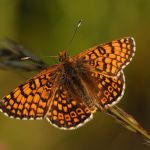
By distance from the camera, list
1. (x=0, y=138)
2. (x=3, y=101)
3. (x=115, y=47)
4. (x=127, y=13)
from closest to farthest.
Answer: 1. (x=3, y=101)
2. (x=115, y=47)
3. (x=0, y=138)
4. (x=127, y=13)

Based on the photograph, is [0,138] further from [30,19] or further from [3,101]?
[3,101]

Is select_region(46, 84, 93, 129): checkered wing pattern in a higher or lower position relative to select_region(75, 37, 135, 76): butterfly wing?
lower

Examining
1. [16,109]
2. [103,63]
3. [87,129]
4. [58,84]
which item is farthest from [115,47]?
[87,129]

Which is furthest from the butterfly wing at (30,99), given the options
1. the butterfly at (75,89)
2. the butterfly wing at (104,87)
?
the butterfly wing at (104,87)

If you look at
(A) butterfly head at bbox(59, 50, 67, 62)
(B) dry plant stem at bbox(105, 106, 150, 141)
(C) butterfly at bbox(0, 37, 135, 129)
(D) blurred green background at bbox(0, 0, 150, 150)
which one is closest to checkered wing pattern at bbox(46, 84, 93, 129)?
(C) butterfly at bbox(0, 37, 135, 129)

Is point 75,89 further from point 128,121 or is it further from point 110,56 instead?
point 128,121

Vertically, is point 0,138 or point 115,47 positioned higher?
point 115,47

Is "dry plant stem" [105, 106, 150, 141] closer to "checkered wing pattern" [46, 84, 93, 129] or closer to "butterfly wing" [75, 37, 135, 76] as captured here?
"checkered wing pattern" [46, 84, 93, 129]
